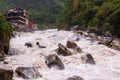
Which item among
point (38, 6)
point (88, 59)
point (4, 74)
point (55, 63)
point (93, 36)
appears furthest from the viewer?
point (38, 6)

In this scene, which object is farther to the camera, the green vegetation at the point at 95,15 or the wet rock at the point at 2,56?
the green vegetation at the point at 95,15

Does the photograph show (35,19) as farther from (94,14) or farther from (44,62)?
(44,62)

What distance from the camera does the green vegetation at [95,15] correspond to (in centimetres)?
3278

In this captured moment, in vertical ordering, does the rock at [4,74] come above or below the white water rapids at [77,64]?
above

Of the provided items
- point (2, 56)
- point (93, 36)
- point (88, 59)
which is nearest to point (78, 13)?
point (93, 36)

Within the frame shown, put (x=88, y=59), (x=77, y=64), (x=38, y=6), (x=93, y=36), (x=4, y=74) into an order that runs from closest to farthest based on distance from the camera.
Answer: (x=4, y=74)
(x=77, y=64)
(x=88, y=59)
(x=93, y=36)
(x=38, y=6)

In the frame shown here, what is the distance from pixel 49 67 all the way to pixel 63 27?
3363 cm

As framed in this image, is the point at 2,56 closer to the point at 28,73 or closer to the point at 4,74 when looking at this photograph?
the point at 28,73

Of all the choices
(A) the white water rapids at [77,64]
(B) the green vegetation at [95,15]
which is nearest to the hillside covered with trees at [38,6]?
(B) the green vegetation at [95,15]

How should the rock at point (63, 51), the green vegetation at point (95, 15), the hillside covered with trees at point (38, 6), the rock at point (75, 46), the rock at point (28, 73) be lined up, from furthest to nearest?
the hillside covered with trees at point (38, 6)
the green vegetation at point (95, 15)
the rock at point (75, 46)
the rock at point (63, 51)
the rock at point (28, 73)

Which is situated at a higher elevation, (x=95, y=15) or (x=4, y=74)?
(x=4, y=74)

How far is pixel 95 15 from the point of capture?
3806 centimetres

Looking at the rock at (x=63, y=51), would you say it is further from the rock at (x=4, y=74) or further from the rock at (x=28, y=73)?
the rock at (x=4, y=74)

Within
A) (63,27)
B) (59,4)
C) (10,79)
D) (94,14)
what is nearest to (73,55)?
(10,79)
